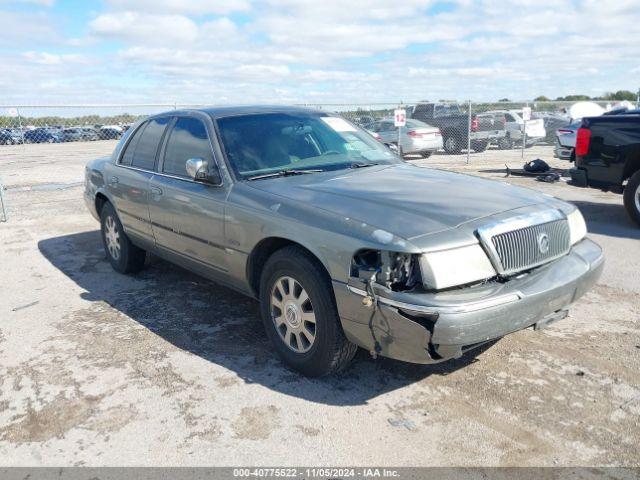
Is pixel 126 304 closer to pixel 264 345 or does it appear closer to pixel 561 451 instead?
pixel 264 345

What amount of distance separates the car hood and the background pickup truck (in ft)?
55.1

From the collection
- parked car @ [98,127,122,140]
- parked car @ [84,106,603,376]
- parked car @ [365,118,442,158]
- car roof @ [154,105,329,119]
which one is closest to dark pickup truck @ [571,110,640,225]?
parked car @ [84,106,603,376]

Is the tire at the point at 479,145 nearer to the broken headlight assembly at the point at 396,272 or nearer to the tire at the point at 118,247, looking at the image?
the tire at the point at 118,247

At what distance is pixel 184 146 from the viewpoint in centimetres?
466

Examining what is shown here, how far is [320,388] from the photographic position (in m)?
3.45

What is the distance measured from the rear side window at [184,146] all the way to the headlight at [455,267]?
2036mm

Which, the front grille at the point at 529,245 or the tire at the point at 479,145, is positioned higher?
the front grille at the point at 529,245

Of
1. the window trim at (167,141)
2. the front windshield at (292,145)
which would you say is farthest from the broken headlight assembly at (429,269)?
the window trim at (167,141)

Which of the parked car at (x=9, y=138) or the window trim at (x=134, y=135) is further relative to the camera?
the parked car at (x=9, y=138)

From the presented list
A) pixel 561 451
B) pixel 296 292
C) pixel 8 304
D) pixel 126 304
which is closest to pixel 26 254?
pixel 8 304

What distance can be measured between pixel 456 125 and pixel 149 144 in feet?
54.6

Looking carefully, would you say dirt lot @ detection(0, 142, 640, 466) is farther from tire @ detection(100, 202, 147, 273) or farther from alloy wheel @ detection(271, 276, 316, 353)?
tire @ detection(100, 202, 147, 273)

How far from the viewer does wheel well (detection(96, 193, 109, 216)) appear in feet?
20.0

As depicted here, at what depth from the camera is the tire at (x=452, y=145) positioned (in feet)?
67.3
